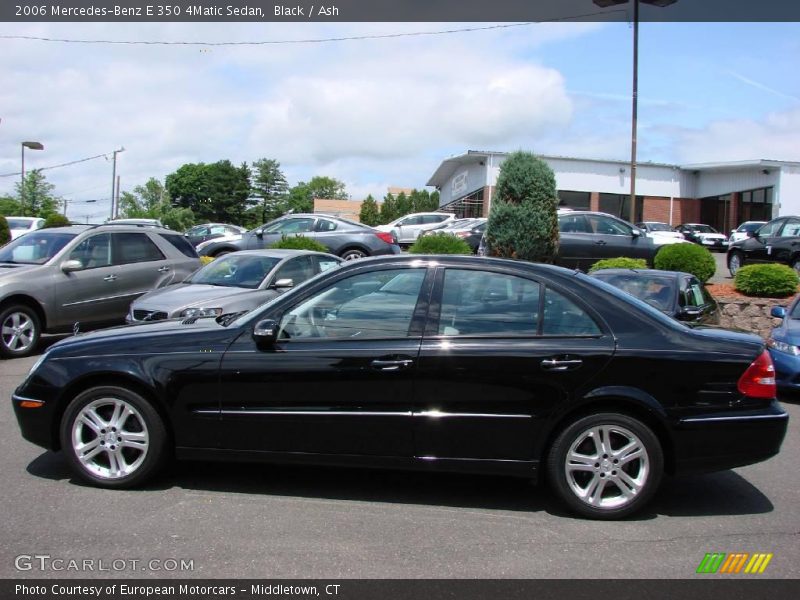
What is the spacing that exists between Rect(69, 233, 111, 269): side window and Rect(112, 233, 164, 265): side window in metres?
0.12

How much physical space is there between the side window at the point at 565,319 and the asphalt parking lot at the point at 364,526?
1164mm

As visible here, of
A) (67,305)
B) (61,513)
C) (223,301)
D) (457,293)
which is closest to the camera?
(61,513)

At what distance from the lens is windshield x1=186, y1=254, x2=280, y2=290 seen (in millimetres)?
10453

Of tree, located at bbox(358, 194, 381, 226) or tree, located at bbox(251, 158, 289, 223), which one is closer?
tree, located at bbox(358, 194, 381, 226)

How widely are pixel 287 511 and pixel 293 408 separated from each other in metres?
0.64

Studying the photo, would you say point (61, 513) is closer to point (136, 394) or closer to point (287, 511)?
point (136, 394)

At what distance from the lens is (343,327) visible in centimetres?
482

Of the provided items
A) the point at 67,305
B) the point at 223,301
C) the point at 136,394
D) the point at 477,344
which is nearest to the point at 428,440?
the point at 477,344

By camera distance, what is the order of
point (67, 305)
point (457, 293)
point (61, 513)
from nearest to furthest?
point (61, 513) → point (457, 293) → point (67, 305)

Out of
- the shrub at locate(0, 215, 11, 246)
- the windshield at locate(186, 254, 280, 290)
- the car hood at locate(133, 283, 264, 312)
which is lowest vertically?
the car hood at locate(133, 283, 264, 312)

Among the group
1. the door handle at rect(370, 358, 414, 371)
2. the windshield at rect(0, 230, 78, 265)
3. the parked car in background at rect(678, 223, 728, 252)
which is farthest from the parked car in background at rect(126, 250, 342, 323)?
the parked car in background at rect(678, 223, 728, 252)

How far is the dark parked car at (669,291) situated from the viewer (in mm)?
8898

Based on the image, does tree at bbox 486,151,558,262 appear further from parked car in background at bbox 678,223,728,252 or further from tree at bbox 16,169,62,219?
tree at bbox 16,169,62,219
